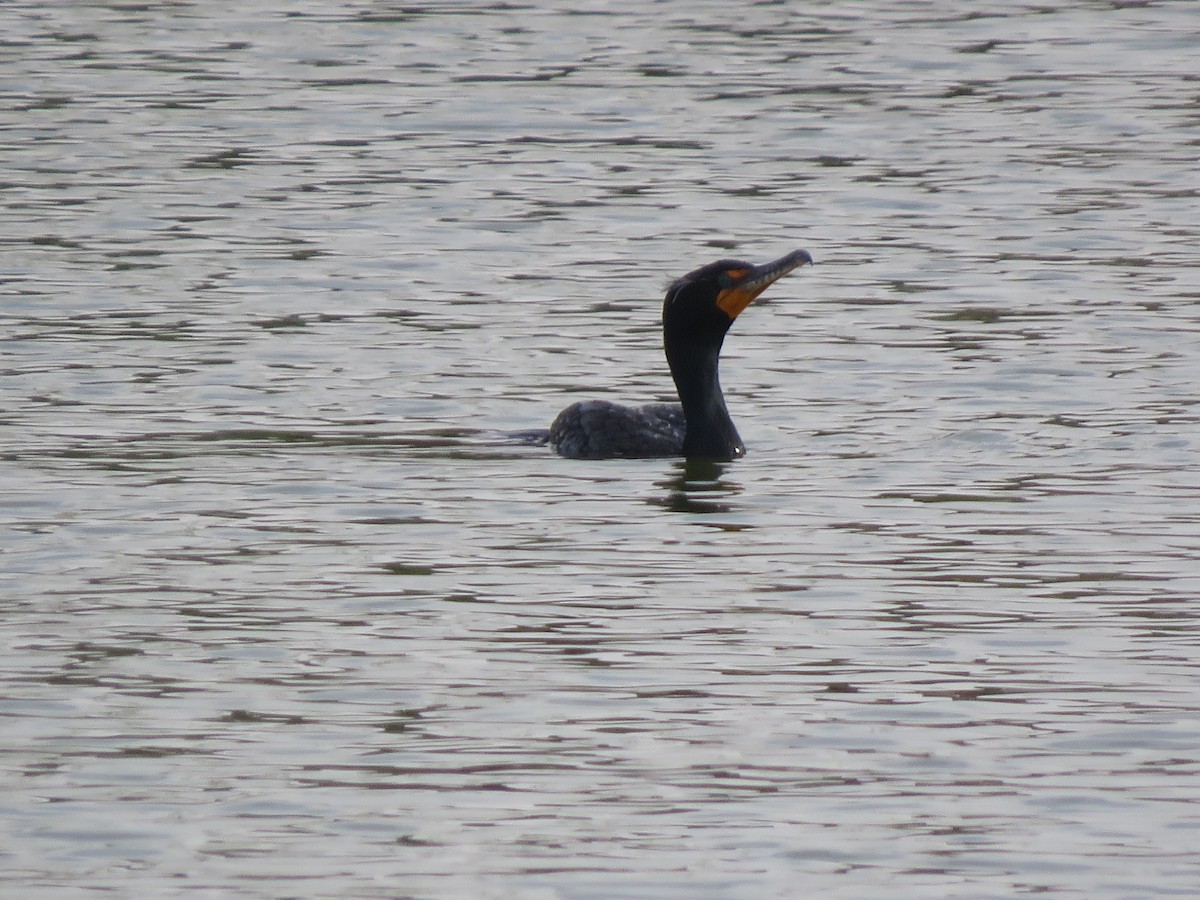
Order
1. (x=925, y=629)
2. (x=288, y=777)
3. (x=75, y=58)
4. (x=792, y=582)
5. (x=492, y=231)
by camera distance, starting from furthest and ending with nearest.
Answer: (x=75, y=58) < (x=492, y=231) < (x=792, y=582) < (x=925, y=629) < (x=288, y=777)

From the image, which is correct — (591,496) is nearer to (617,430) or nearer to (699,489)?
(699,489)

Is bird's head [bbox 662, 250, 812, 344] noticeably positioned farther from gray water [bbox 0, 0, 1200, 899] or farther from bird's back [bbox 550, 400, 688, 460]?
gray water [bbox 0, 0, 1200, 899]

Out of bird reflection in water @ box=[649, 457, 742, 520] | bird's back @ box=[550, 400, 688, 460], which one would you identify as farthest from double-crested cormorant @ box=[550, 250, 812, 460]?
bird reflection in water @ box=[649, 457, 742, 520]

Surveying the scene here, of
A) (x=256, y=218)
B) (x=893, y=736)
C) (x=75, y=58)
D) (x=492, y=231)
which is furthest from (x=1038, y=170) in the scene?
(x=893, y=736)

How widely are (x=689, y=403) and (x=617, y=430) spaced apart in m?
0.44

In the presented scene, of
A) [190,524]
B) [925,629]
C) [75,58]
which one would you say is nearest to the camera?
[925,629]

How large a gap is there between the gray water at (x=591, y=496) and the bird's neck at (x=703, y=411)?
196mm

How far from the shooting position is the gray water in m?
7.33

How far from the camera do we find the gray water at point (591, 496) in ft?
24.1

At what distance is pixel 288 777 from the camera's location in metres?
7.65

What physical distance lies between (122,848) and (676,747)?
1.89 meters

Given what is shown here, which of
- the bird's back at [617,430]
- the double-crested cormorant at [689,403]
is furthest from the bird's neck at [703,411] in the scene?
the bird's back at [617,430]

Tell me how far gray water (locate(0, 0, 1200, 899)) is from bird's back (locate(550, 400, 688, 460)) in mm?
298

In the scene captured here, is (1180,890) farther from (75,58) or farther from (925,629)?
(75,58)
